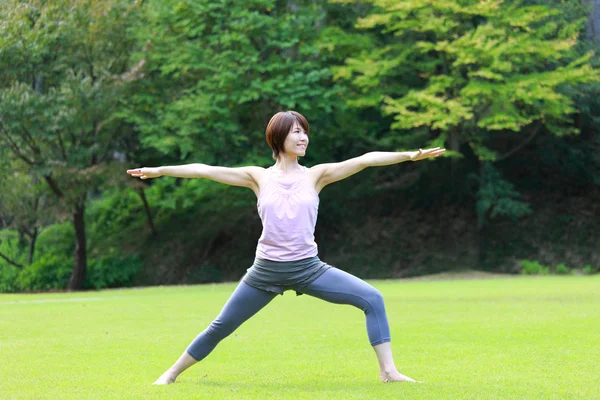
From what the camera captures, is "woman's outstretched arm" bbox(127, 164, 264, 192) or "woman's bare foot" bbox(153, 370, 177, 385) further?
"woman's bare foot" bbox(153, 370, 177, 385)

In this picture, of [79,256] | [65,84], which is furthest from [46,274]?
[65,84]

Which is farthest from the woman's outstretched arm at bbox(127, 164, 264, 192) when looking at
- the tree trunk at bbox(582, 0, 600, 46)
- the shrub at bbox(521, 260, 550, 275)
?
the tree trunk at bbox(582, 0, 600, 46)

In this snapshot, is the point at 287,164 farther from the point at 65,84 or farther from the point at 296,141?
the point at 65,84

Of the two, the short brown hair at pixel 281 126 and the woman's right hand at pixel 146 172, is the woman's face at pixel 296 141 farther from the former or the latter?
the woman's right hand at pixel 146 172

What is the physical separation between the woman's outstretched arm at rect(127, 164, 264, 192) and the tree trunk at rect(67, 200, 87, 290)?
2693 centimetres

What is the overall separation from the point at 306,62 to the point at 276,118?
2452 cm

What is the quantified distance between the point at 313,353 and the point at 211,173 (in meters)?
3.17

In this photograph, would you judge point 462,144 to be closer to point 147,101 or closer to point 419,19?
point 419,19

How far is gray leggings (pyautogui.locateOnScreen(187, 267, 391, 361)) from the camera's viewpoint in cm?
709

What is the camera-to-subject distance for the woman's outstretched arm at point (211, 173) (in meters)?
7.26

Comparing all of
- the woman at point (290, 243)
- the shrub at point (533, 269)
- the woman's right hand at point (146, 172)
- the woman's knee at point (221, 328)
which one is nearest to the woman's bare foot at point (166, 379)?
the woman at point (290, 243)

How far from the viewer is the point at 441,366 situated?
8414mm

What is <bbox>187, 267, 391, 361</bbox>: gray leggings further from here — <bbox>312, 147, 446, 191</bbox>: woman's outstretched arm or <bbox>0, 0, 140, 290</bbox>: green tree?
<bbox>0, 0, 140, 290</bbox>: green tree

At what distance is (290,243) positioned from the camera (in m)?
6.99
